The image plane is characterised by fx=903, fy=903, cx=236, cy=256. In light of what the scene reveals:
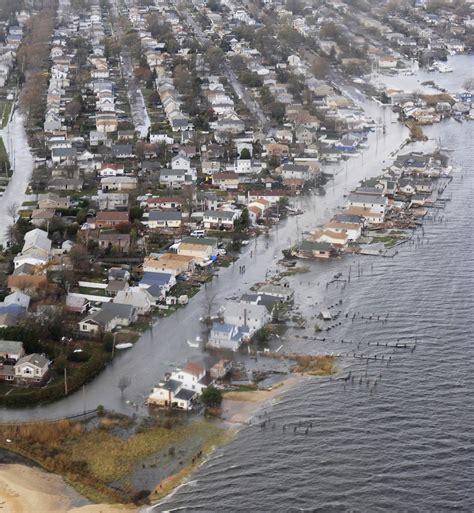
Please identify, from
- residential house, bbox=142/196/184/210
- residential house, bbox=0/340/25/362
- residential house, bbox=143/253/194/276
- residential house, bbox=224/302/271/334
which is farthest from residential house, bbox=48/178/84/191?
residential house, bbox=0/340/25/362

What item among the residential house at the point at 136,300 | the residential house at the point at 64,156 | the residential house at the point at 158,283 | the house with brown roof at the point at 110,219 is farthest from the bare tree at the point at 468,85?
the residential house at the point at 136,300

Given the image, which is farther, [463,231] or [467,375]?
[463,231]

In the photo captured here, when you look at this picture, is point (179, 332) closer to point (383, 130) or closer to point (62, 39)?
point (383, 130)

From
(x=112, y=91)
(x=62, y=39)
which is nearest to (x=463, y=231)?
(x=112, y=91)

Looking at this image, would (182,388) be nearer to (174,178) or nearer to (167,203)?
(167,203)

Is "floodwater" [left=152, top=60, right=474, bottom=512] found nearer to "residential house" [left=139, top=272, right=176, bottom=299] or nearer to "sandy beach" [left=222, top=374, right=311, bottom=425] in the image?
"sandy beach" [left=222, top=374, right=311, bottom=425]

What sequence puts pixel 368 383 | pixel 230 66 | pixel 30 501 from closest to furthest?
1. pixel 30 501
2. pixel 368 383
3. pixel 230 66
